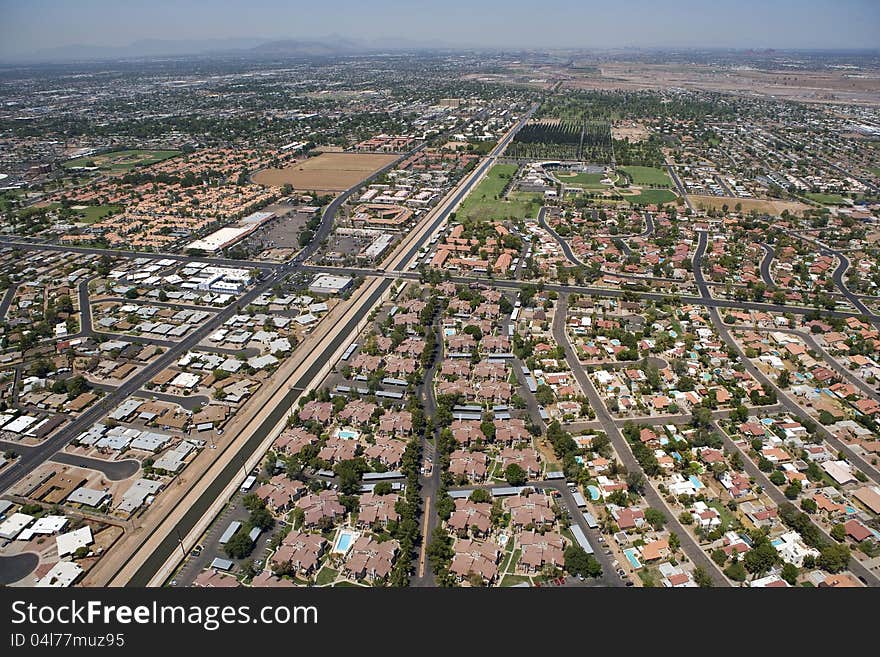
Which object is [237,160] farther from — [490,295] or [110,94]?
[110,94]

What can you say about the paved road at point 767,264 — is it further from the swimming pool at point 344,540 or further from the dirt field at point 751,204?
the swimming pool at point 344,540

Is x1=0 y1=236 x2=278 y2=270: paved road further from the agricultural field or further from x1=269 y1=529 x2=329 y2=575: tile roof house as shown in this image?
the agricultural field

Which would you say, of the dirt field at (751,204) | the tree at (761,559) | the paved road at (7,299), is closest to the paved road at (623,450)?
the tree at (761,559)

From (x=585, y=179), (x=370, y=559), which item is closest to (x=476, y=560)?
(x=370, y=559)

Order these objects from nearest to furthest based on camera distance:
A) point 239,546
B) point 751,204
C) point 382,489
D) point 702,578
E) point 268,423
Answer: point 702,578 → point 239,546 → point 382,489 → point 268,423 → point 751,204

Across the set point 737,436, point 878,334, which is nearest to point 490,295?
point 737,436

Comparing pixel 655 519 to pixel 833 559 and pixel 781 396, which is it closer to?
pixel 833 559
